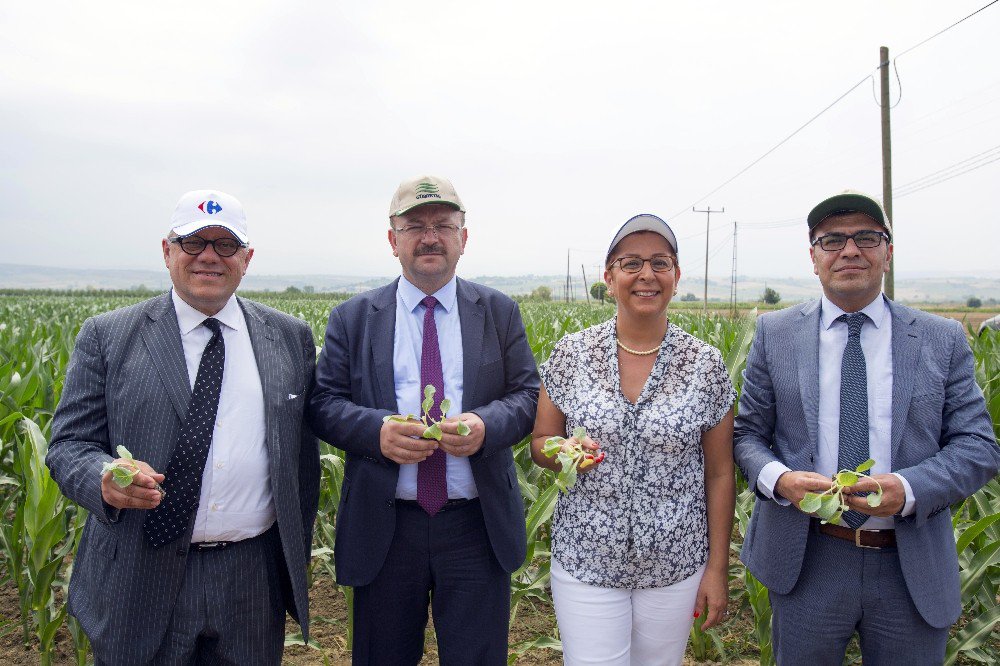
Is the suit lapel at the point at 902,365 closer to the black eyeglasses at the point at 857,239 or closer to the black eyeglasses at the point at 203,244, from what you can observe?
the black eyeglasses at the point at 857,239

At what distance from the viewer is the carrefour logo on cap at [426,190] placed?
2.24 meters

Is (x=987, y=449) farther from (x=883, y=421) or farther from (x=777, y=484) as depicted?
(x=777, y=484)

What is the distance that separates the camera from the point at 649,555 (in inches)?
78.9

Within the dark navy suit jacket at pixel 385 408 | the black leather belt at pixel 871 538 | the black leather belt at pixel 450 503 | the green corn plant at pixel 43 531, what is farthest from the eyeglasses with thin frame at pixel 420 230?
the green corn plant at pixel 43 531

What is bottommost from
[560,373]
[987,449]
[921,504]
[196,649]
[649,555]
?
[196,649]

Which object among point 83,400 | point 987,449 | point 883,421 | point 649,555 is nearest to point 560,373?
point 649,555

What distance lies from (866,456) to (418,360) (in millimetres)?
1415

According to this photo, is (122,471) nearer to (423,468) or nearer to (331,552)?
(423,468)

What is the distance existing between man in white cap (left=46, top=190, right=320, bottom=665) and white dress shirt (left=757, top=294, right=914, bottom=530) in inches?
61.1

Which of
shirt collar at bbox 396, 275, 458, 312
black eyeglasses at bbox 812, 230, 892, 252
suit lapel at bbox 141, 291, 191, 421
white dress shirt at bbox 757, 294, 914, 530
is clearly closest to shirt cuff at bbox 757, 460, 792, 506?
white dress shirt at bbox 757, 294, 914, 530

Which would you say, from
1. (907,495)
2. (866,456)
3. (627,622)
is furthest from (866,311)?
(627,622)

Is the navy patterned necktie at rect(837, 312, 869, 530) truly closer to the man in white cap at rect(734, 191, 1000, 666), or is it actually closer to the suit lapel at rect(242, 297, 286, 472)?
the man in white cap at rect(734, 191, 1000, 666)

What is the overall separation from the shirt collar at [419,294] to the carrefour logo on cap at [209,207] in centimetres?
65

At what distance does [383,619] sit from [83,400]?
1.18 metres
